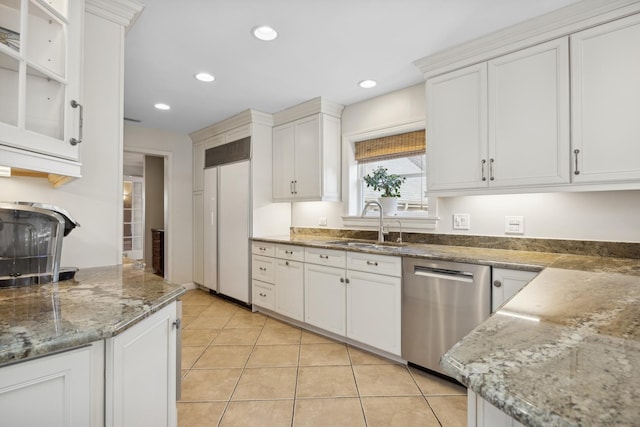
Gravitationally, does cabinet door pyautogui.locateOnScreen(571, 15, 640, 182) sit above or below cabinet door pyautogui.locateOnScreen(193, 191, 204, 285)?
above

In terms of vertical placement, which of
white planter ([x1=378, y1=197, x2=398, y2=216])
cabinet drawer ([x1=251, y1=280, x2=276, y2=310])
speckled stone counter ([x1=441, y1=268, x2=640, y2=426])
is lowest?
cabinet drawer ([x1=251, y1=280, x2=276, y2=310])

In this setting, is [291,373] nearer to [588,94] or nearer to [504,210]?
[504,210]

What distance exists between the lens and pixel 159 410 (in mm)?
1158

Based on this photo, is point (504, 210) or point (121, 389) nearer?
point (121, 389)

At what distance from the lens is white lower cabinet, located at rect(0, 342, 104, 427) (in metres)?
0.75

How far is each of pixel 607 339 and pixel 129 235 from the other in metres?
8.78

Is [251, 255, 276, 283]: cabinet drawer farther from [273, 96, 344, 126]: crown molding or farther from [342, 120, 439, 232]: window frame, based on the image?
[273, 96, 344, 126]: crown molding

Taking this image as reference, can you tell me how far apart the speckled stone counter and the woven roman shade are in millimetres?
2134

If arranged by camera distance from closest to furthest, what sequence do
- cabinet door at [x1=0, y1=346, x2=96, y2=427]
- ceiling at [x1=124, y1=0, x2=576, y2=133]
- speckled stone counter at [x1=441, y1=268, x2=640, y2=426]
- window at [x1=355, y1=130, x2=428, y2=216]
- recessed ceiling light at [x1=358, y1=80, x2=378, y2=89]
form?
speckled stone counter at [x1=441, y1=268, x2=640, y2=426] < cabinet door at [x1=0, y1=346, x2=96, y2=427] < ceiling at [x1=124, y1=0, x2=576, y2=133] < recessed ceiling light at [x1=358, y1=80, x2=378, y2=89] < window at [x1=355, y1=130, x2=428, y2=216]

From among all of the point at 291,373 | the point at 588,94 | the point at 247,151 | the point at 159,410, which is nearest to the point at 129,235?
the point at 247,151

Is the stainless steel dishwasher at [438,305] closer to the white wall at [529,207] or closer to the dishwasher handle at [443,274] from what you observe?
the dishwasher handle at [443,274]

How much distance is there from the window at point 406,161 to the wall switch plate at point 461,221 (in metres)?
0.39

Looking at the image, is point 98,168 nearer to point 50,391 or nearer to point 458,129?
point 50,391

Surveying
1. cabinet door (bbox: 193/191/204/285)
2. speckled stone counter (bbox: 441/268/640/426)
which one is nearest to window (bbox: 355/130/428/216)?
speckled stone counter (bbox: 441/268/640/426)
